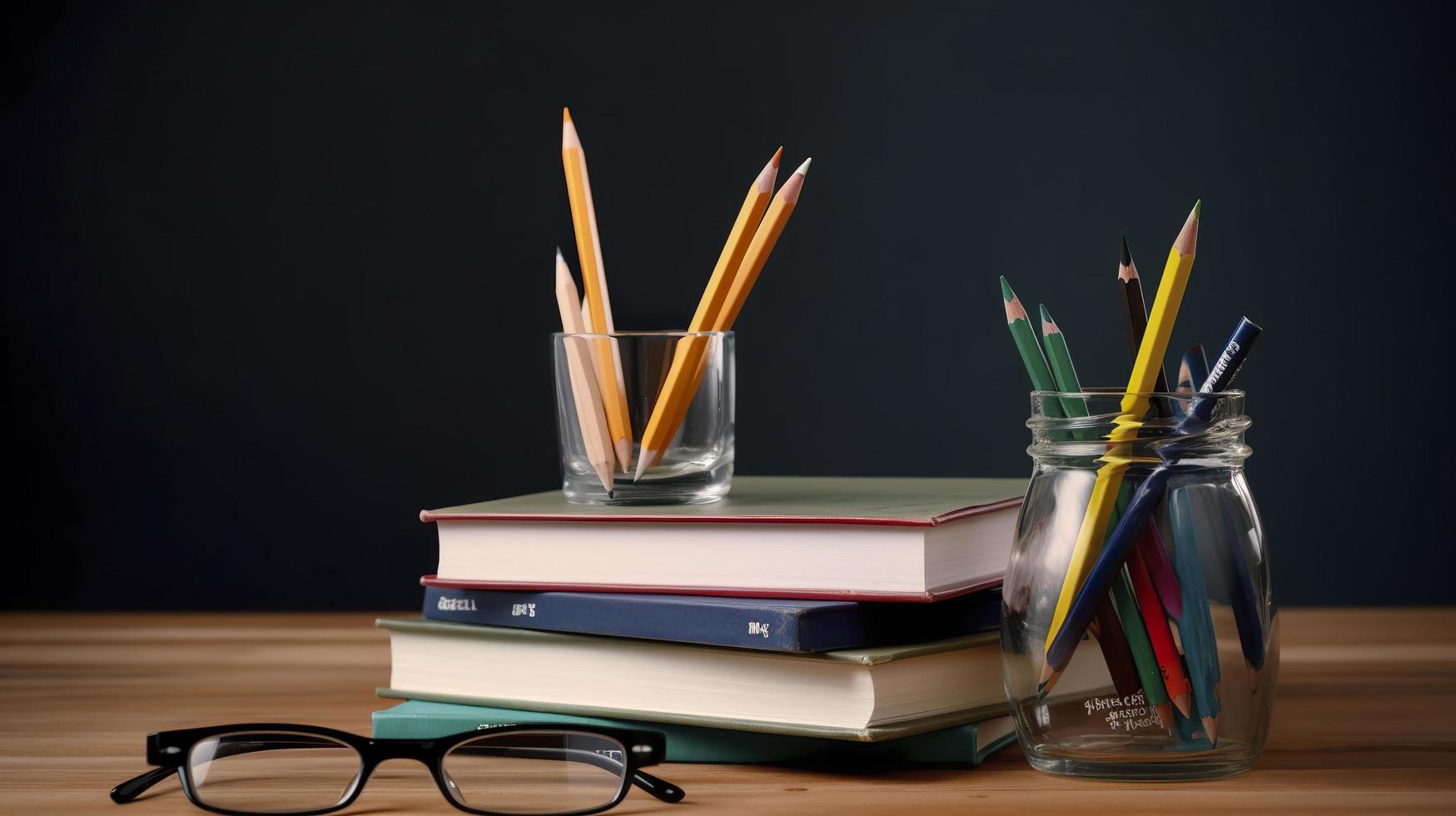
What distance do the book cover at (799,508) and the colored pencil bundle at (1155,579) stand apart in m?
0.07

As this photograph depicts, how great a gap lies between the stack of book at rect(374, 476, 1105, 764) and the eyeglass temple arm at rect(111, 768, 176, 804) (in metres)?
0.11

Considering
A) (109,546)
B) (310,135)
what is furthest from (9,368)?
(310,135)

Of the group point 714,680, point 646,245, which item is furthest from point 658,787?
point 646,245

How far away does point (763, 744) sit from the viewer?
63cm

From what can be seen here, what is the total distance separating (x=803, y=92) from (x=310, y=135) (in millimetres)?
430

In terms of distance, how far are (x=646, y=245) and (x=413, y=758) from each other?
0.72 meters

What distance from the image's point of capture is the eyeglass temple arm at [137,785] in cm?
57

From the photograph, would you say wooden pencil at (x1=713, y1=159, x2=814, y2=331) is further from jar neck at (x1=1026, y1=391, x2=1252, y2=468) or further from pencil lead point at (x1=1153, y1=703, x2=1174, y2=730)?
pencil lead point at (x1=1153, y1=703, x2=1174, y2=730)

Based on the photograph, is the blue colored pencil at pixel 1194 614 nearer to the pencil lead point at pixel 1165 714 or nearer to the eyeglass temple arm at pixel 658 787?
the pencil lead point at pixel 1165 714

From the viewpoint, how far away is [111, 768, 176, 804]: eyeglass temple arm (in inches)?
22.5

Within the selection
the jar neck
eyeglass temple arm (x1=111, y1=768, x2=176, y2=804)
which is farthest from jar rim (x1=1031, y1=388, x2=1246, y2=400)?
eyeglass temple arm (x1=111, y1=768, x2=176, y2=804)

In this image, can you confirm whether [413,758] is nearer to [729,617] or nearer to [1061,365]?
[729,617]

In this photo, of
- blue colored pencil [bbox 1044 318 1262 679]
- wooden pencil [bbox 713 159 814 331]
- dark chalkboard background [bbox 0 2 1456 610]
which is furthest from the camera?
dark chalkboard background [bbox 0 2 1456 610]

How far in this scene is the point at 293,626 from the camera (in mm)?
1070
